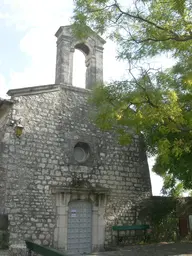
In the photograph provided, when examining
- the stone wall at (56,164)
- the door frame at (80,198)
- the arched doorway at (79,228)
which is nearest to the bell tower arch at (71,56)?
the stone wall at (56,164)

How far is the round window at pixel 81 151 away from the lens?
1170cm

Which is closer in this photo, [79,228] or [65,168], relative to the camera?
[79,228]

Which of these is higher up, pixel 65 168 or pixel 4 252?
pixel 65 168

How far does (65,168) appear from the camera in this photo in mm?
11031

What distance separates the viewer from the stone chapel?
10.0 meters

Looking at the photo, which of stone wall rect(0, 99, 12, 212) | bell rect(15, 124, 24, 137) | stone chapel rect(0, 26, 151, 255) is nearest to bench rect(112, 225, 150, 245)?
stone chapel rect(0, 26, 151, 255)

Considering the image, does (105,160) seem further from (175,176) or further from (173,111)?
(173,111)

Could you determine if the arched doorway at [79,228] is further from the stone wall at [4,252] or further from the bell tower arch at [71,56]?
the bell tower arch at [71,56]

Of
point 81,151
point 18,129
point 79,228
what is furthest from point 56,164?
point 79,228

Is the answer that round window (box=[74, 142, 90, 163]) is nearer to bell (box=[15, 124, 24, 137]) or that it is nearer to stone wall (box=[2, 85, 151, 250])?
stone wall (box=[2, 85, 151, 250])

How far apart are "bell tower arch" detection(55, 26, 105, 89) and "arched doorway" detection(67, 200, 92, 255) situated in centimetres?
466

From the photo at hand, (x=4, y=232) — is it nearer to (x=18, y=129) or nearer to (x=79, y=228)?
(x=79, y=228)

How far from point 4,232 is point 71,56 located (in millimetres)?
6825

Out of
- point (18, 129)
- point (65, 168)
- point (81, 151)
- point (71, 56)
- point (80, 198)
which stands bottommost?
point (80, 198)
